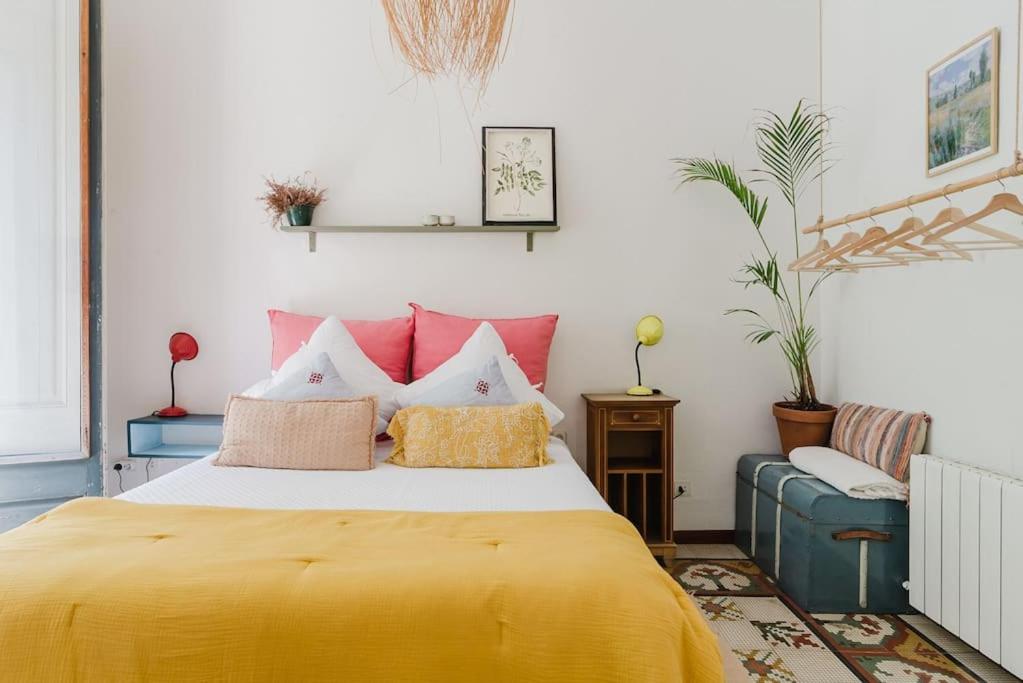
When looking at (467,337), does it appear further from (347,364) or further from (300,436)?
(300,436)

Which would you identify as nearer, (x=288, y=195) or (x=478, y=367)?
(x=478, y=367)

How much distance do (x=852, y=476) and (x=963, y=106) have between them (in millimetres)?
1420

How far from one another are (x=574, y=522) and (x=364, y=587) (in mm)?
605

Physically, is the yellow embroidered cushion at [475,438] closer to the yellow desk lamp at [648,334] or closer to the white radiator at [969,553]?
the yellow desk lamp at [648,334]

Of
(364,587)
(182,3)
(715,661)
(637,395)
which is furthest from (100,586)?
(182,3)

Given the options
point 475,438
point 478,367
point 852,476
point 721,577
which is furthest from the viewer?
point 721,577

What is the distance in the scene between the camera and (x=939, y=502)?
2340 mm

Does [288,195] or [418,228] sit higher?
[288,195]

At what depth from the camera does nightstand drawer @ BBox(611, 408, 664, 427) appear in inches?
123

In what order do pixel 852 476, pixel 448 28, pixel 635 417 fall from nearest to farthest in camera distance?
1. pixel 448 28
2. pixel 852 476
3. pixel 635 417

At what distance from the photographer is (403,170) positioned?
3.38 m

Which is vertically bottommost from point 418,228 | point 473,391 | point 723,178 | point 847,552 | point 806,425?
point 847,552

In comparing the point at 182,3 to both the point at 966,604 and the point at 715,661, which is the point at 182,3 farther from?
the point at 966,604

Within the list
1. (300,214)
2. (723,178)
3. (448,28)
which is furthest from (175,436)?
(723,178)
